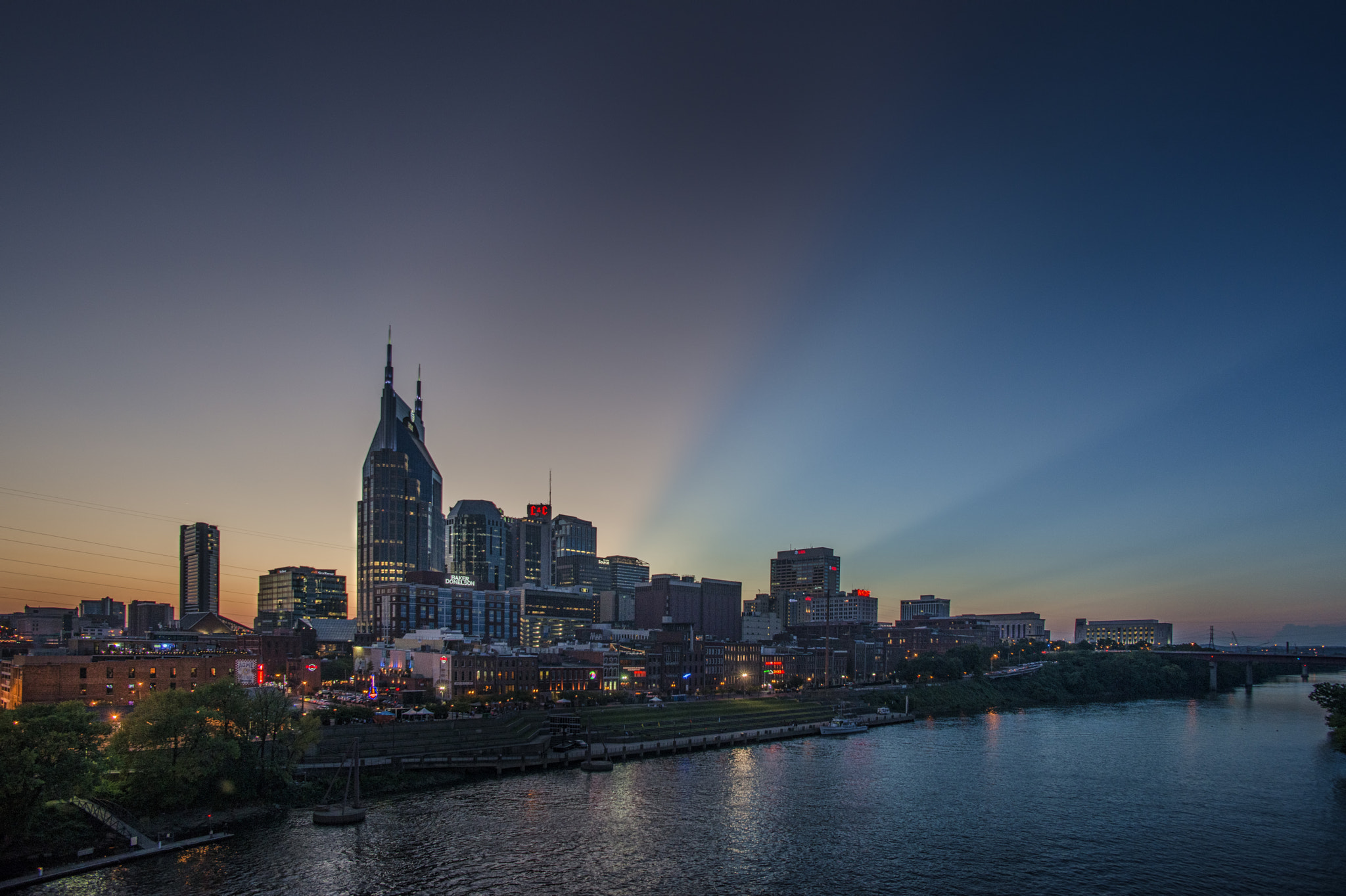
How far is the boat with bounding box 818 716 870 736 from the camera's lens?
143 metres

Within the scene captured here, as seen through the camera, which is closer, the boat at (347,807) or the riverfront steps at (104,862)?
the riverfront steps at (104,862)

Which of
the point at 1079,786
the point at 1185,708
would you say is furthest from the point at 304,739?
the point at 1185,708

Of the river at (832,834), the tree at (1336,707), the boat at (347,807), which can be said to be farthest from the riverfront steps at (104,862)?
the tree at (1336,707)

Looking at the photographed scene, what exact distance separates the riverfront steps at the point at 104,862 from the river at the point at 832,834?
1.16 metres

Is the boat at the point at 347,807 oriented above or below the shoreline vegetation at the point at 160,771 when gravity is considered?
below

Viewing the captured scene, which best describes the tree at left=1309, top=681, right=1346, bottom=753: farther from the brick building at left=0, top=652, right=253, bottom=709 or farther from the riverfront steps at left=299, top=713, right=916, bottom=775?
the brick building at left=0, top=652, right=253, bottom=709

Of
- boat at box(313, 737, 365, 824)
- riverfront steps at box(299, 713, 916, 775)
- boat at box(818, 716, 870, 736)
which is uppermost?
boat at box(313, 737, 365, 824)

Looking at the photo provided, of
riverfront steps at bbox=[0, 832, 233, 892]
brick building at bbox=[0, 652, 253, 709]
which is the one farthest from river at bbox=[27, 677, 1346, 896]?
brick building at bbox=[0, 652, 253, 709]

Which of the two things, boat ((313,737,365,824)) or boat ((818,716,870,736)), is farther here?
boat ((818,716,870,736))

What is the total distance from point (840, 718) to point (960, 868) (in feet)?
299

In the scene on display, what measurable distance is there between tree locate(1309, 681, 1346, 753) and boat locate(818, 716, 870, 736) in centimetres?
6610

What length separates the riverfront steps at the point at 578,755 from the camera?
94688mm

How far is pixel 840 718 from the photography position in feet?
500

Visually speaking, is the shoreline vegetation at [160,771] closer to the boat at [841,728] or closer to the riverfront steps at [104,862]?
the riverfront steps at [104,862]
